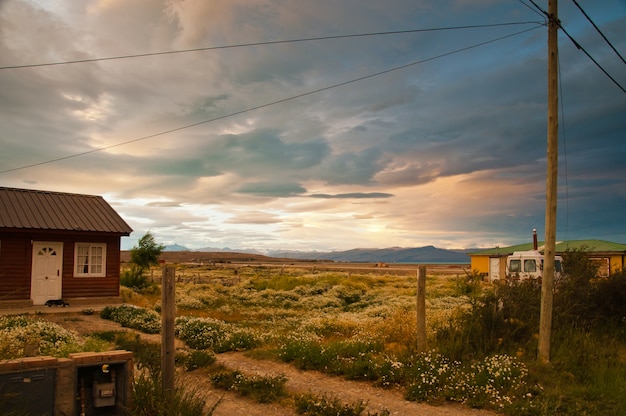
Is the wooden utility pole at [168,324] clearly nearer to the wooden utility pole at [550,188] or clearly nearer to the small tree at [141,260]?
the wooden utility pole at [550,188]

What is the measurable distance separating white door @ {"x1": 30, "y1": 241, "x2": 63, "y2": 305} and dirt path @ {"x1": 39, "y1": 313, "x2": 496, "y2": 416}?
14536 millimetres

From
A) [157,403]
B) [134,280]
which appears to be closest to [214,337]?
[157,403]

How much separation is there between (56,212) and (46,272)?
335 centimetres

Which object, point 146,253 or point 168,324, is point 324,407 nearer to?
point 168,324

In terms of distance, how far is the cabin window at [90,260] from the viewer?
25156mm

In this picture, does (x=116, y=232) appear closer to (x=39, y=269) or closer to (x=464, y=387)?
(x=39, y=269)

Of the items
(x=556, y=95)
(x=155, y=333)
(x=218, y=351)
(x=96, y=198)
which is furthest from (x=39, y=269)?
(x=556, y=95)

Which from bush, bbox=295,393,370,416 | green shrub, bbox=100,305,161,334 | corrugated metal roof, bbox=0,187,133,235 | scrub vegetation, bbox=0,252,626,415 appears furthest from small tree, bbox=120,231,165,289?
bush, bbox=295,393,370,416

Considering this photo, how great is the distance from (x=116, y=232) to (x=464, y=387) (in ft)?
69.2

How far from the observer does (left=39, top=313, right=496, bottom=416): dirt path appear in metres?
8.81

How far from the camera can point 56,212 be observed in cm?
2566

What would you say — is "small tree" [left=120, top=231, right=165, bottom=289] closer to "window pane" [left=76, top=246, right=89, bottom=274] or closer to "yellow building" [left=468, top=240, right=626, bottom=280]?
"window pane" [left=76, top=246, right=89, bottom=274]

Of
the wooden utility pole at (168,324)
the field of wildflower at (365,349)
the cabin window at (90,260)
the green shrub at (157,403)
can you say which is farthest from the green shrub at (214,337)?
the cabin window at (90,260)

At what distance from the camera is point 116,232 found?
84.7 ft
